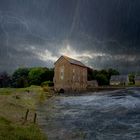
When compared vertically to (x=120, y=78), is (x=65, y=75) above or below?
below

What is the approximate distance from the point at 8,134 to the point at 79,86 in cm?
9733

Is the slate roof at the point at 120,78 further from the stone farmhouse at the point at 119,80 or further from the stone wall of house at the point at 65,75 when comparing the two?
the stone wall of house at the point at 65,75

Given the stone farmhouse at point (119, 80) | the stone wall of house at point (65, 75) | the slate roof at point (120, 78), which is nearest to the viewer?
the stone wall of house at point (65, 75)

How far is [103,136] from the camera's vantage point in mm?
18609

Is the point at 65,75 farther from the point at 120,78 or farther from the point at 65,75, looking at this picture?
the point at 120,78

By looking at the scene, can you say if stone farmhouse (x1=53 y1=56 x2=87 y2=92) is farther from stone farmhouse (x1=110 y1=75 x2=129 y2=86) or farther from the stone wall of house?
stone farmhouse (x1=110 y1=75 x2=129 y2=86)

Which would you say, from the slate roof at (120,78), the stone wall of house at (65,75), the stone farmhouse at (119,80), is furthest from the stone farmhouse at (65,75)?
the slate roof at (120,78)

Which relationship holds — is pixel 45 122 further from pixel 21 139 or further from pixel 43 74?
pixel 43 74

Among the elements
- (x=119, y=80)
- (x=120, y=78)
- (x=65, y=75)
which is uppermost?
(x=120, y=78)

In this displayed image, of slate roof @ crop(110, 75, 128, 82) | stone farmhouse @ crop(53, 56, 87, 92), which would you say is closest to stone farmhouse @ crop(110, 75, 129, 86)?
slate roof @ crop(110, 75, 128, 82)

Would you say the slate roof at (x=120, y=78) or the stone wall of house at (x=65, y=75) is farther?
the slate roof at (x=120, y=78)

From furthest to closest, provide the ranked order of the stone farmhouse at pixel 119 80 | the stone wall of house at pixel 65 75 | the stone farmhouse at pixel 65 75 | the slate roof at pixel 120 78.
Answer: the slate roof at pixel 120 78, the stone farmhouse at pixel 119 80, the stone wall of house at pixel 65 75, the stone farmhouse at pixel 65 75

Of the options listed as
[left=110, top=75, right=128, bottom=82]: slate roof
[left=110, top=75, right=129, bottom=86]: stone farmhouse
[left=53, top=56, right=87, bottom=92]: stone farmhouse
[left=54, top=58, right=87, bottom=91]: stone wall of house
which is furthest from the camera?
[left=110, top=75, right=128, bottom=82]: slate roof

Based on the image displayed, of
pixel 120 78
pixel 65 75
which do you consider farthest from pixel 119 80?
pixel 65 75
